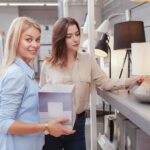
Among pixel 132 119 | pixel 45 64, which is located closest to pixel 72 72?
pixel 45 64

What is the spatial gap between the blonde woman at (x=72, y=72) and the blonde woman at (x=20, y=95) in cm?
44

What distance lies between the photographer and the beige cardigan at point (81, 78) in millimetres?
1651

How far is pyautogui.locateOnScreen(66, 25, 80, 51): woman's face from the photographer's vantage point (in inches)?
64.1

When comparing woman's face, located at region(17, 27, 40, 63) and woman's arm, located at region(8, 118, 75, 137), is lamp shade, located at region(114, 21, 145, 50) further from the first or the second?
woman's arm, located at region(8, 118, 75, 137)

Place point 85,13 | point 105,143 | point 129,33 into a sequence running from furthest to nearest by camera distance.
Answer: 1. point 85,13
2. point 105,143
3. point 129,33

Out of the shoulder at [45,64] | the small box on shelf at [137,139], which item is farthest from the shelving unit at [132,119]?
the shoulder at [45,64]

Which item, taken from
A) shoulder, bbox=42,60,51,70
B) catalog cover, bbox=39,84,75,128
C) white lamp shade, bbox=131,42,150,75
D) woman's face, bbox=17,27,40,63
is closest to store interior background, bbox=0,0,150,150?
shoulder, bbox=42,60,51,70

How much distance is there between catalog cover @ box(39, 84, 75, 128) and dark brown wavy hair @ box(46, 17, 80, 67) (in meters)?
0.54

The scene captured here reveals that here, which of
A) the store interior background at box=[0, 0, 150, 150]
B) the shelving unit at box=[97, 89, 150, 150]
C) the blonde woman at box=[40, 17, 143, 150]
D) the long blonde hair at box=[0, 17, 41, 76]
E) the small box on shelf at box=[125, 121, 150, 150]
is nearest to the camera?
the shelving unit at box=[97, 89, 150, 150]

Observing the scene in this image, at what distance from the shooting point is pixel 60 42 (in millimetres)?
1673

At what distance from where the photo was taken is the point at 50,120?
1.16 metres

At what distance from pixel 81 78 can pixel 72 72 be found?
7 centimetres

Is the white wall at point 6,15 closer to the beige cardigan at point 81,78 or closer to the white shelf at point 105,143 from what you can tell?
the white shelf at point 105,143

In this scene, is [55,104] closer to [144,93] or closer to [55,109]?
[55,109]
